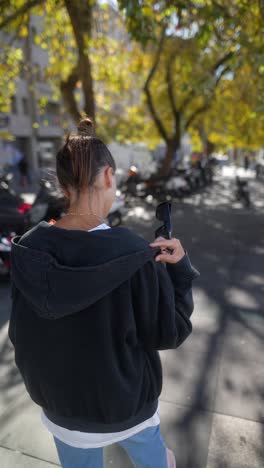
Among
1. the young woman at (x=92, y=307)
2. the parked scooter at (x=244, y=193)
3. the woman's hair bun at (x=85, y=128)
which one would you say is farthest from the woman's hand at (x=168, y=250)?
the parked scooter at (x=244, y=193)

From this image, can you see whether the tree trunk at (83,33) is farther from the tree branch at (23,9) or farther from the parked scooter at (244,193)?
the parked scooter at (244,193)

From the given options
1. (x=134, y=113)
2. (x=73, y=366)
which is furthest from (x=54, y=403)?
(x=134, y=113)

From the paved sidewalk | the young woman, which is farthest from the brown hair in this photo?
the paved sidewalk

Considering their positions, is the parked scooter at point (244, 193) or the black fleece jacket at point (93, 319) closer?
the black fleece jacket at point (93, 319)

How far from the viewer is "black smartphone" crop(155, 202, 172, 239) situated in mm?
1160

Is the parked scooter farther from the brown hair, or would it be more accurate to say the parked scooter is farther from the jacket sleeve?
the brown hair

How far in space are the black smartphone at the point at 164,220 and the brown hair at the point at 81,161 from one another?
0.80ft

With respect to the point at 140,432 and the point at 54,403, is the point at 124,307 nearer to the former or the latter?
the point at 54,403

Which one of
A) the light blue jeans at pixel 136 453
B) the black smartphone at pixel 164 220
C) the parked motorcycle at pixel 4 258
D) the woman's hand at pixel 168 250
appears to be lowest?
the parked motorcycle at pixel 4 258

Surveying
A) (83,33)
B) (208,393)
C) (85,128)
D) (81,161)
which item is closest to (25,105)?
(83,33)

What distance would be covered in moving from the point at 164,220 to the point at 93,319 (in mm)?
406

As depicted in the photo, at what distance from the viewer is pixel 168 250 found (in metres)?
1.11

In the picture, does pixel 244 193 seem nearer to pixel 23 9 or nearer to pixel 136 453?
pixel 23 9

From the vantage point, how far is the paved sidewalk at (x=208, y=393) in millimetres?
2117
